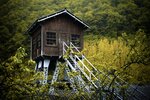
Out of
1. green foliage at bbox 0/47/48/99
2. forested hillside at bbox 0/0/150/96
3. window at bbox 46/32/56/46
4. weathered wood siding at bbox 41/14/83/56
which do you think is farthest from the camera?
forested hillside at bbox 0/0/150/96

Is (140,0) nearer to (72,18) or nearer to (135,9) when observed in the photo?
(135,9)

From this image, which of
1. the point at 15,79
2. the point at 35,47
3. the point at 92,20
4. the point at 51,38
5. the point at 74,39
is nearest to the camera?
the point at 15,79

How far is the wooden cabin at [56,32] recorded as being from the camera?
21703 mm

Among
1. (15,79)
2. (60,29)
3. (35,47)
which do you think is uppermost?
(60,29)

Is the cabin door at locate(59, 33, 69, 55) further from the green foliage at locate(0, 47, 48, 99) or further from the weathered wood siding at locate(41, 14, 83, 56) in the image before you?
the green foliage at locate(0, 47, 48, 99)

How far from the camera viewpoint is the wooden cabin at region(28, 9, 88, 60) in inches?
854

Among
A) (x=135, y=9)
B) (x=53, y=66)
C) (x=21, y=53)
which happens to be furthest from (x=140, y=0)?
(x=21, y=53)

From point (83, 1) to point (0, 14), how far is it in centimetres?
1508

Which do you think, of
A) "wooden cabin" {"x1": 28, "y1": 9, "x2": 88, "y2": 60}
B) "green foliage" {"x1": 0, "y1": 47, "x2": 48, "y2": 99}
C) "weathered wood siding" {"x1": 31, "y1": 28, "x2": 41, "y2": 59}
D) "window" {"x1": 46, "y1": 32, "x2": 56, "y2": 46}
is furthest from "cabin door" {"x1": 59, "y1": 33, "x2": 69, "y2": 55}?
"green foliage" {"x1": 0, "y1": 47, "x2": 48, "y2": 99}

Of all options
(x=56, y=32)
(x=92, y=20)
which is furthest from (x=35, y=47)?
(x=92, y=20)

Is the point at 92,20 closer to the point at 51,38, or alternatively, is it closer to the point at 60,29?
the point at 60,29

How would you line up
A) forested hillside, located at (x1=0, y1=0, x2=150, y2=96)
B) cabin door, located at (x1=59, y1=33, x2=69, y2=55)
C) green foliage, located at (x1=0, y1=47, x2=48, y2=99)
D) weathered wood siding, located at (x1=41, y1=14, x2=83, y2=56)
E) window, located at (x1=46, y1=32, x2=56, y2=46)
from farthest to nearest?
1. forested hillside, located at (x1=0, y1=0, x2=150, y2=96)
2. window, located at (x1=46, y1=32, x2=56, y2=46)
3. cabin door, located at (x1=59, y1=33, x2=69, y2=55)
4. weathered wood siding, located at (x1=41, y1=14, x2=83, y2=56)
5. green foliage, located at (x1=0, y1=47, x2=48, y2=99)

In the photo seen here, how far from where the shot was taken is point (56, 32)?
73.1 ft

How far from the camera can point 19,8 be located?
4947 centimetres
